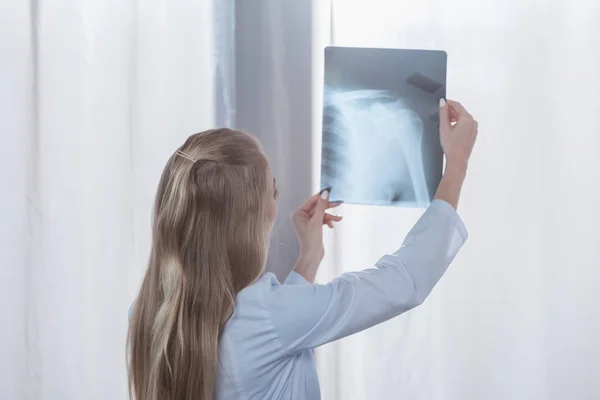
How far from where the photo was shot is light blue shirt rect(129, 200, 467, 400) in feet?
2.87

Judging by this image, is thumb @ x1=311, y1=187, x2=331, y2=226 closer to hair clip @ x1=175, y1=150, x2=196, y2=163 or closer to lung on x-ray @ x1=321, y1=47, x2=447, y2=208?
lung on x-ray @ x1=321, y1=47, x2=447, y2=208

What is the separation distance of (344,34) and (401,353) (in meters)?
0.64

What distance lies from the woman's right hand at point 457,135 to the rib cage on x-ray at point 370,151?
7 cm

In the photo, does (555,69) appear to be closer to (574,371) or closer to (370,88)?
(370,88)

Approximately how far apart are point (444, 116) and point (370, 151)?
149 mm

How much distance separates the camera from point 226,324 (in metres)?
0.89

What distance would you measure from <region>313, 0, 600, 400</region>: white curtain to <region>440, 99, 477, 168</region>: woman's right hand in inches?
12.0

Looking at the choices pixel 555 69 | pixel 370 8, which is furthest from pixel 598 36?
pixel 370 8

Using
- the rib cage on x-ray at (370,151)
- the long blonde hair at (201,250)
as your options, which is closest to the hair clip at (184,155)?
the long blonde hair at (201,250)

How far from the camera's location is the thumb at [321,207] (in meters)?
1.10

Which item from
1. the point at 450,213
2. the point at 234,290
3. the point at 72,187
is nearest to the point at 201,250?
Answer: the point at 234,290

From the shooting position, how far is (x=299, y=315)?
→ 0.87 metres

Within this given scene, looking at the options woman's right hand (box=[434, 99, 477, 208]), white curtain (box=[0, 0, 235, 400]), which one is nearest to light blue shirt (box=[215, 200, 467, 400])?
woman's right hand (box=[434, 99, 477, 208])

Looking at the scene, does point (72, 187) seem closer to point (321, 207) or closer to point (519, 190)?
point (321, 207)
